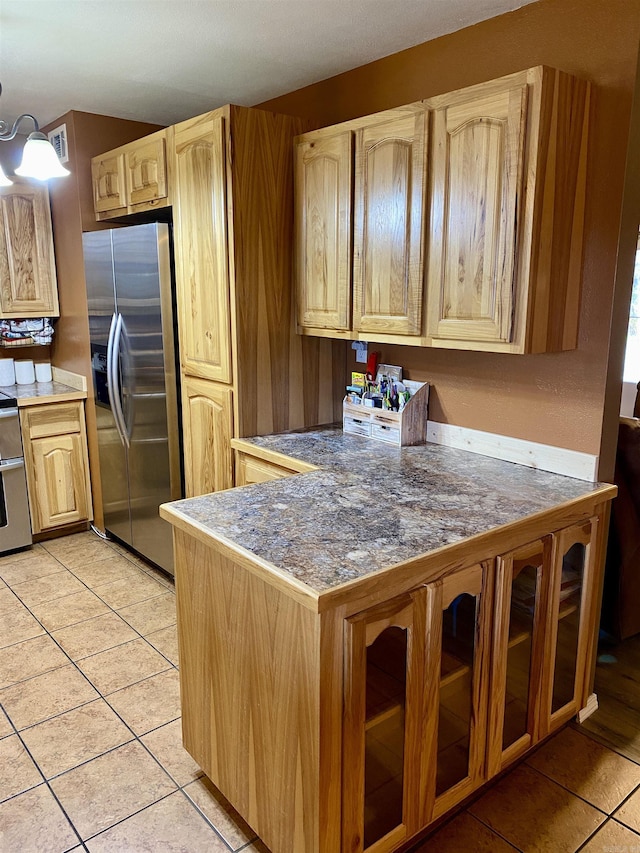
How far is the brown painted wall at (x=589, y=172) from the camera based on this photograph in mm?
1949

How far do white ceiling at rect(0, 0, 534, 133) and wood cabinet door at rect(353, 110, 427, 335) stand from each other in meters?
0.39

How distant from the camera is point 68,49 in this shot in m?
2.58

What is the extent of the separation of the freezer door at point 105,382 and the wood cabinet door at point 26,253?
592 millimetres

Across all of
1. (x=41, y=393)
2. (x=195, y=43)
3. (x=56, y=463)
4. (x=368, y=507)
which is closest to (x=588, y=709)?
(x=368, y=507)

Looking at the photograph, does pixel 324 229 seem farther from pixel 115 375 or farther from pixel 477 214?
pixel 115 375

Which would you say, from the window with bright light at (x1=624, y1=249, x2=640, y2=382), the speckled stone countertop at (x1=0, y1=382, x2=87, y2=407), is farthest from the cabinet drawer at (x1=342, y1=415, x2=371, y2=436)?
the window with bright light at (x1=624, y1=249, x2=640, y2=382)

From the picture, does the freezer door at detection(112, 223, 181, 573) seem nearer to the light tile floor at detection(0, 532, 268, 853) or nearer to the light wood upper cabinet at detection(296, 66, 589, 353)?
the light tile floor at detection(0, 532, 268, 853)

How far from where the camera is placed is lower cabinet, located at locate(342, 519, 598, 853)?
154 cm

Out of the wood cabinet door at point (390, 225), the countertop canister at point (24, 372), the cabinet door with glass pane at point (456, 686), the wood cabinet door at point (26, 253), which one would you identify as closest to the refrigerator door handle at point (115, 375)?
the wood cabinet door at point (26, 253)

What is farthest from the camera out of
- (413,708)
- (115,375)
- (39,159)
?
(115,375)

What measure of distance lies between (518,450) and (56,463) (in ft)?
8.97

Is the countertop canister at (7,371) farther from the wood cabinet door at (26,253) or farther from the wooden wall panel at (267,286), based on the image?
the wooden wall panel at (267,286)

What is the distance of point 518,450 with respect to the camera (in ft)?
7.70

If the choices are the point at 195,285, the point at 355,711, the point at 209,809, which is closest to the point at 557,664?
the point at 355,711
